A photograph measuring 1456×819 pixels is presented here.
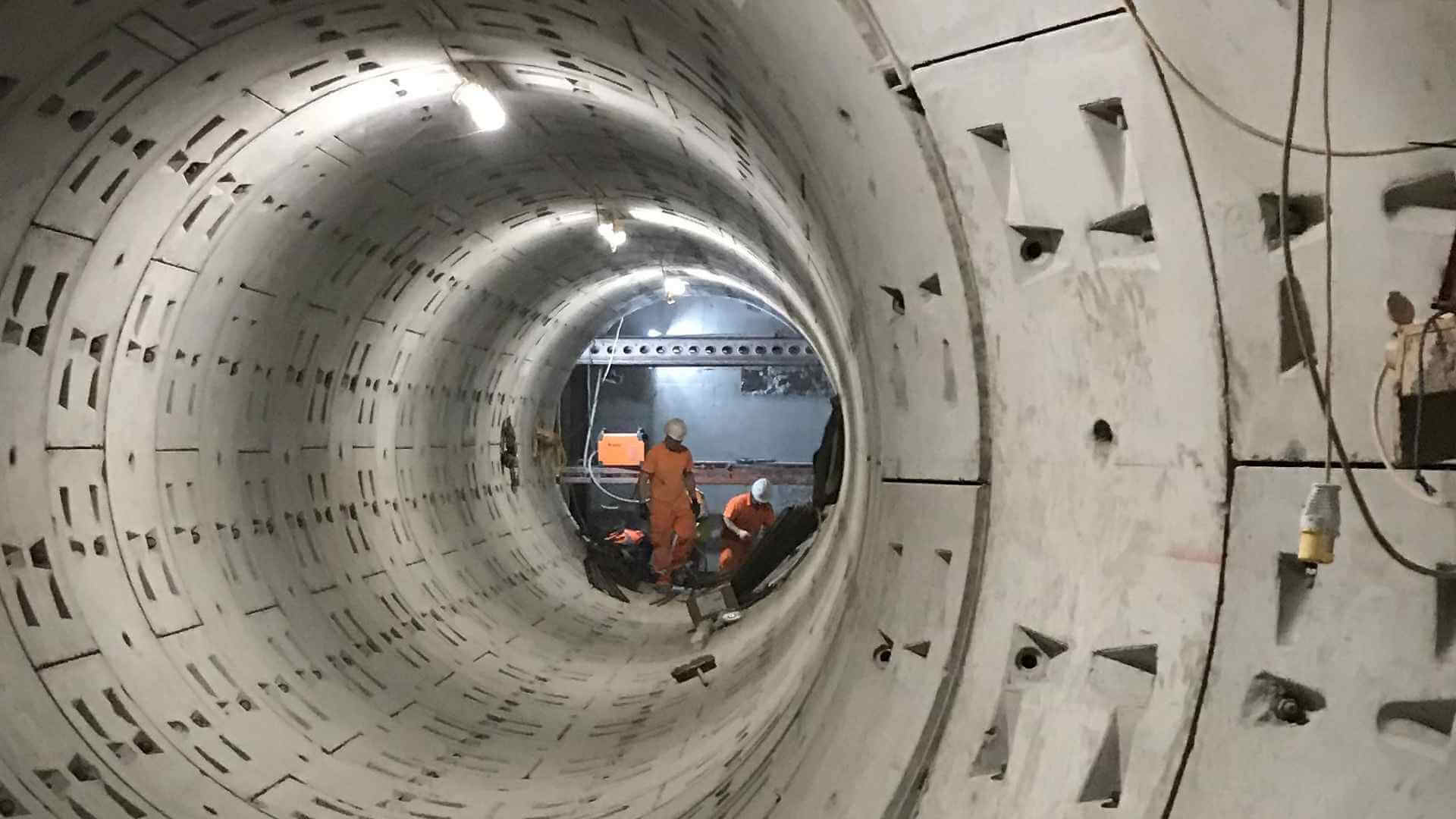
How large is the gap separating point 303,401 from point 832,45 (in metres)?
3.69

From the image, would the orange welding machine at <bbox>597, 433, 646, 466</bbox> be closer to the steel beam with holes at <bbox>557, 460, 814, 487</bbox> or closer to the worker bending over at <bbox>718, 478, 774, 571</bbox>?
the steel beam with holes at <bbox>557, 460, 814, 487</bbox>

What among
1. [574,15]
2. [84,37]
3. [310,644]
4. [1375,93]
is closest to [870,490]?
[1375,93]

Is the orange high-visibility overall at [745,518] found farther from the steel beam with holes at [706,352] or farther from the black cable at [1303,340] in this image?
the black cable at [1303,340]

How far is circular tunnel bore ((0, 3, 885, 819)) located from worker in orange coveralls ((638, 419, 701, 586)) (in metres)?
3.72

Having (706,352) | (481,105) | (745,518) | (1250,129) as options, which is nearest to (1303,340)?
(1250,129)

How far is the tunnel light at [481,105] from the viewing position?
12.5 feet

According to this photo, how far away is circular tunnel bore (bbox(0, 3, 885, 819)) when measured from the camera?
2975 mm

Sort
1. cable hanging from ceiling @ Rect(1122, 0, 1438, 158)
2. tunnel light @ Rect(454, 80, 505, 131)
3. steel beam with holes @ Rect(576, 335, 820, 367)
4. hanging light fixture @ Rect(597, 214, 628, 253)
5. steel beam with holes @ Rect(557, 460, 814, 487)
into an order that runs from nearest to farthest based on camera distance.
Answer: cable hanging from ceiling @ Rect(1122, 0, 1438, 158)
tunnel light @ Rect(454, 80, 505, 131)
hanging light fixture @ Rect(597, 214, 628, 253)
steel beam with holes @ Rect(557, 460, 814, 487)
steel beam with holes @ Rect(576, 335, 820, 367)

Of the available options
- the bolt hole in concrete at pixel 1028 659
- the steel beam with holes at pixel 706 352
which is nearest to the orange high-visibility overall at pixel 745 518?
the steel beam with holes at pixel 706 352

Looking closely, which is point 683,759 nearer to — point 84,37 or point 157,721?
point 157,721

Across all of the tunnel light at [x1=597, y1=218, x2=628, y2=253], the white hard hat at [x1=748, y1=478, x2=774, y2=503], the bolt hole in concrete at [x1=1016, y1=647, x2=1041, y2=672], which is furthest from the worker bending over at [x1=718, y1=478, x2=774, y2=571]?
the bolt hole in concrete at [x1=1016, y1=647, x2=1041, y2=672]

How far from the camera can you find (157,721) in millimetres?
3246

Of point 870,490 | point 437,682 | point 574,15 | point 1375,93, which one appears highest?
point 574,15

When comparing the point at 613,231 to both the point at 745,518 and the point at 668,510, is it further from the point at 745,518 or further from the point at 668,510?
the point at 745,518
